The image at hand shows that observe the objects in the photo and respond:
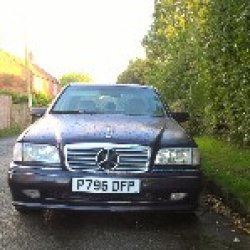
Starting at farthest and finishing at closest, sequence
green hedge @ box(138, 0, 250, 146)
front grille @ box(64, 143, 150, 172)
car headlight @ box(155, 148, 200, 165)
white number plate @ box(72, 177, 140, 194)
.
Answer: green hedge @ box(138, 0, 250, 146), car headlight @ box(155, 148, 200, 165), front grille @ box(64, 143, 150, 172), white number plate @ box(72, 177, 140, 194)

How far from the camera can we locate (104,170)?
5531mm

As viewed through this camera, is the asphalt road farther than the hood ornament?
No

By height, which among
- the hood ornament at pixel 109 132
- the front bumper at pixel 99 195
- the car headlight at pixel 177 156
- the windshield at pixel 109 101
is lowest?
the front bumper at pixel 99 195

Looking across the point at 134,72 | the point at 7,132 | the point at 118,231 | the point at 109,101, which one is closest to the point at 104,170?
the point at 118,231

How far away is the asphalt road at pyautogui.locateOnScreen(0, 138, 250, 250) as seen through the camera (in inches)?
200

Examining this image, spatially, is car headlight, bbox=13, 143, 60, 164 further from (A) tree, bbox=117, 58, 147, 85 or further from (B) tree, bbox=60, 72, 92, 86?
(B) tree, bbox=60, 72, 92, 86

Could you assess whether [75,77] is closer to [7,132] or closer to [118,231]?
[7,132]

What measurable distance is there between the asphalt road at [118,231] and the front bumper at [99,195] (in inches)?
9.1

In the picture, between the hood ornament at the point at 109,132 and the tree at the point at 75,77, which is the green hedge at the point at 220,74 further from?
the tree at the point at 75,77

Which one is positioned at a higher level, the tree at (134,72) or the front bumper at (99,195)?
the tree at (134,72)

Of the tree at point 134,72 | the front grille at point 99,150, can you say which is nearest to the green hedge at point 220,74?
the front grille at point 99,150

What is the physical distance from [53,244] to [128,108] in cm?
275

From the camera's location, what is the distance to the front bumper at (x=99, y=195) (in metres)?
5.49

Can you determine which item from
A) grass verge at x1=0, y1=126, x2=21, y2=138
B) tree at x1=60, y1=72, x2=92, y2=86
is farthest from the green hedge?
tree at x1=60, y1=72, x2=92, y2=86
